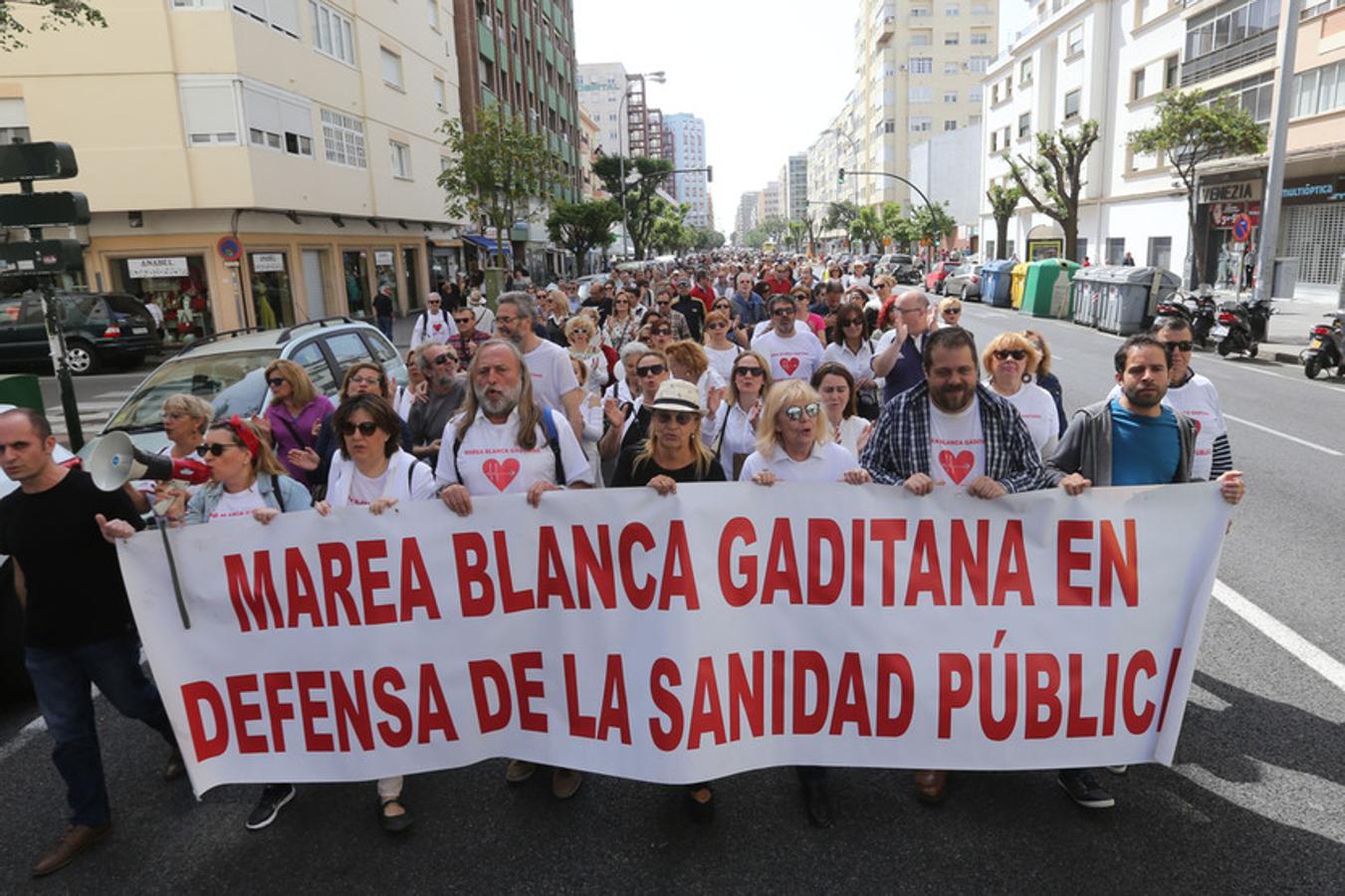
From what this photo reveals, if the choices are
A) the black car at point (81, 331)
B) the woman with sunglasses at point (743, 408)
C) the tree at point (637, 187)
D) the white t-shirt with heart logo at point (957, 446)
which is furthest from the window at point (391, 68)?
the tree at point (637, 187)

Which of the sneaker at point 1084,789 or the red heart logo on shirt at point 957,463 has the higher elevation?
the red heart logo on shirt at point 957,463

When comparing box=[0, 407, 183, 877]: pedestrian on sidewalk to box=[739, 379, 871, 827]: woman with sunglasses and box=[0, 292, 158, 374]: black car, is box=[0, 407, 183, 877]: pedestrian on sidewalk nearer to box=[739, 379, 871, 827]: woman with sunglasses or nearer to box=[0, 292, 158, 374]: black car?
box=[739, 379, 871, 827]: woman with sunglasses

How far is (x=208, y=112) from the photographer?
22266mm

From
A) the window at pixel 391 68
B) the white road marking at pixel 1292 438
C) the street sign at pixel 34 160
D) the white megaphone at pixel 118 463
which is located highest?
the window at pixel 391 68

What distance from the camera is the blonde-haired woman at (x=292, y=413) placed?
5.59m

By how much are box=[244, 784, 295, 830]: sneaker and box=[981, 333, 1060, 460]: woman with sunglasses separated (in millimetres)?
3865

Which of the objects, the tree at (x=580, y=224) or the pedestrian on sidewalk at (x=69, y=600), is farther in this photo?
the tree at (x=580, y=224)

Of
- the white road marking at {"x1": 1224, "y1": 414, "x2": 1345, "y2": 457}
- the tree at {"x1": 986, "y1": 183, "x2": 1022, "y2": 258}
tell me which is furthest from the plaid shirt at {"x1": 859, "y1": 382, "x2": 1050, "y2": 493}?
the tree at {"x1": 986, "y1": 183, "x2": 1022, "y2": 258}

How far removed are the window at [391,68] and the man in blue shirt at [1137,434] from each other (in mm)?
32764

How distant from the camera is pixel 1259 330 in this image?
726 inches

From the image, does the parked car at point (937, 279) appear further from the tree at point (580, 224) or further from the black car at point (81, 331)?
the black car at point (81, 331)

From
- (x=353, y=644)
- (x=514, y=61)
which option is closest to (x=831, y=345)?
(x=353, y=644)

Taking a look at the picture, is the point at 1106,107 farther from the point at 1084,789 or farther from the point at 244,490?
the point at 244,490

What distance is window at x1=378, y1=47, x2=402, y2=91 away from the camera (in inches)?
1259
